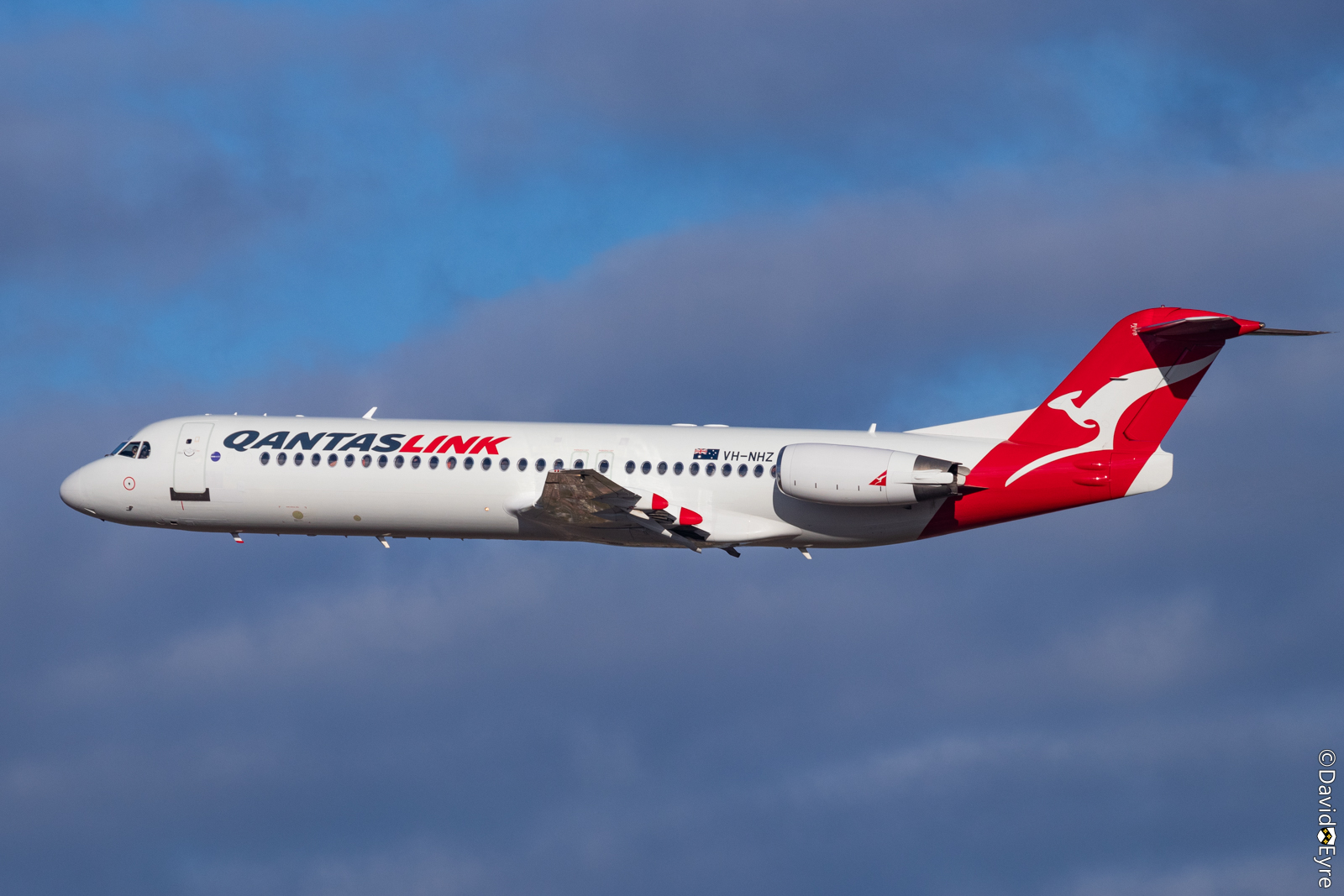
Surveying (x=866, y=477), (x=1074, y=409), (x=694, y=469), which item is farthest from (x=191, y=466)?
(x=1074, y=409)

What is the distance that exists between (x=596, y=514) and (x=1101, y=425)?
11920mm

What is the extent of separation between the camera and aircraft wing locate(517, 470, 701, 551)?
40.7 m

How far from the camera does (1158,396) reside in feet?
136

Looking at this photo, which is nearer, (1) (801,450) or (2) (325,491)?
(1) (801,450)

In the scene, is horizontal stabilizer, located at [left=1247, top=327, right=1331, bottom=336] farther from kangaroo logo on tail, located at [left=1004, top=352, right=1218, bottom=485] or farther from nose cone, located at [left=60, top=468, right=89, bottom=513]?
nose cone, located at [left=60, top=468, right=89, bottom=513]

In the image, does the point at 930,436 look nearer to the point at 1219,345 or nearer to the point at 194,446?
the point at 1219,345

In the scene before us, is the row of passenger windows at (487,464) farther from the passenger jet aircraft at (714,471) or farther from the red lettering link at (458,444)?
the red lettering link at (458,444)

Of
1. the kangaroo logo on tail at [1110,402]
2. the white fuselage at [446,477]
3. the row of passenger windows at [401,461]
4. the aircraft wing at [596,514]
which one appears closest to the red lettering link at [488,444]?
the white fuselage at [446,477]

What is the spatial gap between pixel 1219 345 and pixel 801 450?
987 cm

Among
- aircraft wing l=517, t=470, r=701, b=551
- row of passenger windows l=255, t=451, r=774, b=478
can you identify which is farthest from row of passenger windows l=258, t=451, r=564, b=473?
aircraft wing l=517, t=470, r=701, b=551

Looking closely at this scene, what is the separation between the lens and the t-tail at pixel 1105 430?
41.5 meters

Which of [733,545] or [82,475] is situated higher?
[82,475]

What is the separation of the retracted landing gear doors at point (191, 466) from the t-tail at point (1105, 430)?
18.3 m

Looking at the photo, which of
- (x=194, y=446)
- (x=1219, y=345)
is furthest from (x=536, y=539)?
(x=1219, y=345)
